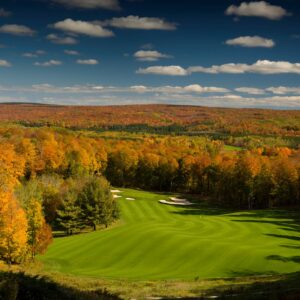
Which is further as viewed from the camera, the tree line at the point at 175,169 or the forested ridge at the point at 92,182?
the tree line at the point at 175,169

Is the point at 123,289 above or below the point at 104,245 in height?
above

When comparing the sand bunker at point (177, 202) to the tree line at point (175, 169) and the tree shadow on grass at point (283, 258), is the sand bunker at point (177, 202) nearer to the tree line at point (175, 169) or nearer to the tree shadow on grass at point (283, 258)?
the tree line at point (175, 169)

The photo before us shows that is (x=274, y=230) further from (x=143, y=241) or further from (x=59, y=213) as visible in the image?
(x=59, y=213)

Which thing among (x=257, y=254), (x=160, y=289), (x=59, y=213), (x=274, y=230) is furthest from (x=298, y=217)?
(x=160, y=289)

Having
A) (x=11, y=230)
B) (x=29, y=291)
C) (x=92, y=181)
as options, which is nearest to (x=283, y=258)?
(x=11, y=230)

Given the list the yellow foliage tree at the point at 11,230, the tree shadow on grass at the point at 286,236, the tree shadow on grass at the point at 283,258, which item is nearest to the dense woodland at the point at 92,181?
the yellow foliage tree at the point at 11,230

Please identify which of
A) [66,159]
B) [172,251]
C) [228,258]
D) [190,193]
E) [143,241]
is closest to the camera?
[228,258]
